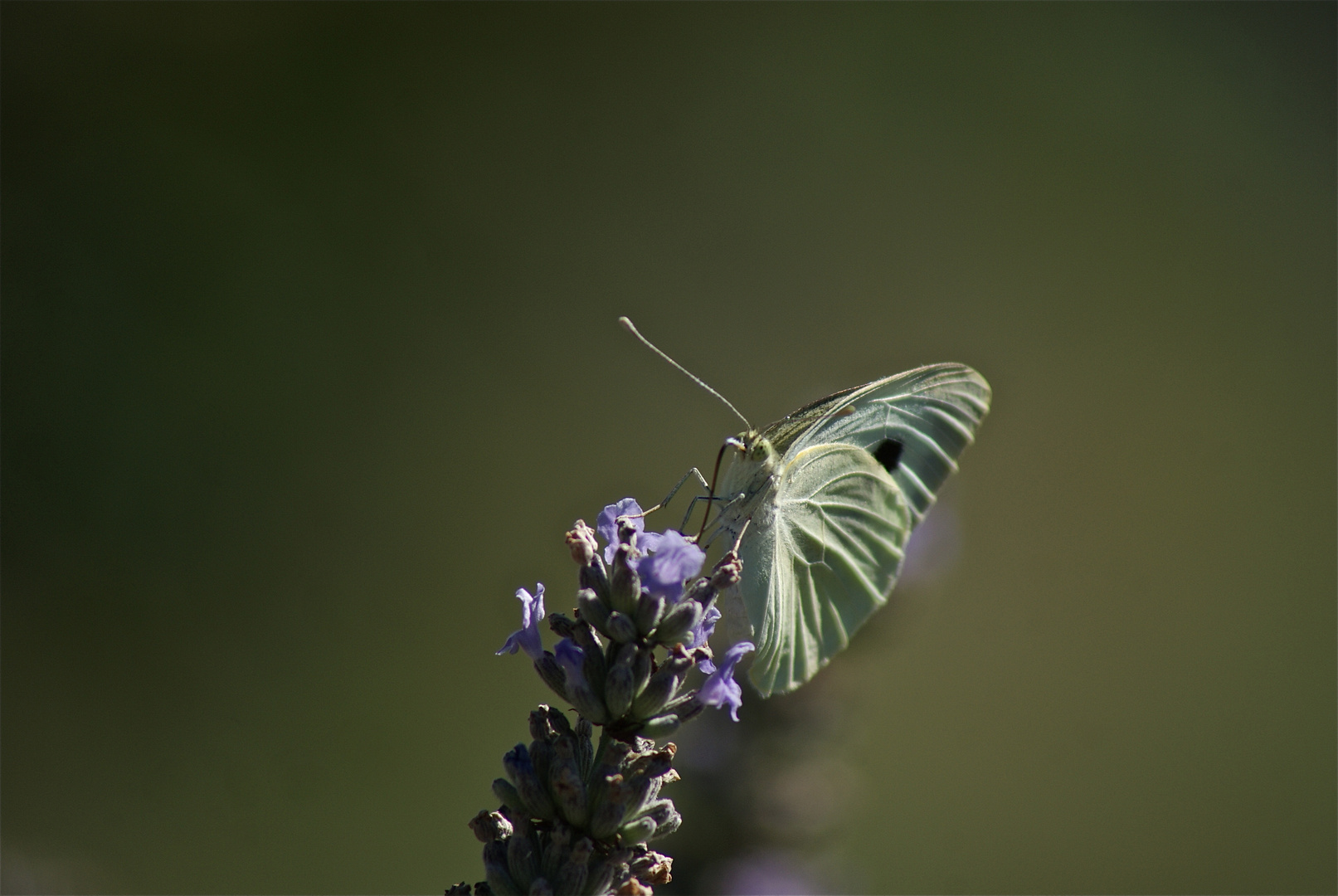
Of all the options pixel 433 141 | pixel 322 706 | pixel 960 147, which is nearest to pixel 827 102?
pixel 960 147

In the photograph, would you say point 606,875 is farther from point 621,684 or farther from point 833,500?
point 833,500

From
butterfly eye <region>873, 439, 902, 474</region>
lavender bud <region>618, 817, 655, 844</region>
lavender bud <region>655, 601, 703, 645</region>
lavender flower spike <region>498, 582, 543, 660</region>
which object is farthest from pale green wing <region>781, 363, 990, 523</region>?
lavender bud <region>618, 817, 655, 844</region>

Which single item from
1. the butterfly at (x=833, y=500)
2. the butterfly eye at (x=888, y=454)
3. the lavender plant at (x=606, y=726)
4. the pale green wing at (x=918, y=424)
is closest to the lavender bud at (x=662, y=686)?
the lavender plant at (x=606, y=726)

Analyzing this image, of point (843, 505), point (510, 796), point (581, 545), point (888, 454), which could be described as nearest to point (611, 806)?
point (510, 796)

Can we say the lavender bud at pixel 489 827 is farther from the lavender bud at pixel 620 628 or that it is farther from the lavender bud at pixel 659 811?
the lavender bud at pixel 620 628

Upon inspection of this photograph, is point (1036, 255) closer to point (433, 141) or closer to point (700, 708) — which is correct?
point (433, 141)
